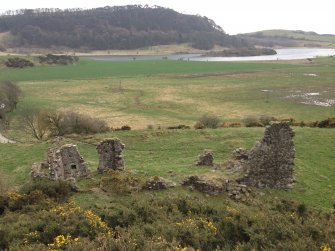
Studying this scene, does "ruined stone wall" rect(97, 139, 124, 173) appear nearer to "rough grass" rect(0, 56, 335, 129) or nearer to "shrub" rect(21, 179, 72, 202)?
"shrub" rect(21, 179, 72, 202)

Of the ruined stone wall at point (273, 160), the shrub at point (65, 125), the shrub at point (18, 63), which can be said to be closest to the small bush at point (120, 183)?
the ruined stone wall at point (273, 160)

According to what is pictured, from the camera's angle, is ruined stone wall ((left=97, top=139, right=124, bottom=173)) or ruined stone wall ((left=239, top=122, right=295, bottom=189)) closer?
ruined stone wall ((left=239, top=122, right=295, bottom=189))

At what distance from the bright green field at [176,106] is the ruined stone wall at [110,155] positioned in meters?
2.05

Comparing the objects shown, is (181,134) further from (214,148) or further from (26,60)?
(26,60)

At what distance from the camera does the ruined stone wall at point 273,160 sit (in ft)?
77.6

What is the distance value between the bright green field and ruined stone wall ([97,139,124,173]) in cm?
205

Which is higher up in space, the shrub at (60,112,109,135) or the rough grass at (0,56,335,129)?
the shrub at (60,112,109,135)

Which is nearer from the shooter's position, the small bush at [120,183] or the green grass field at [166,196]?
the green grass field at [166,196]

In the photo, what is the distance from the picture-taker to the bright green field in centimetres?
3045

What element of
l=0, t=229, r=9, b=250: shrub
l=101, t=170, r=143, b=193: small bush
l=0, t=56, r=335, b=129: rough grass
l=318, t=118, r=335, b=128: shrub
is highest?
l=0, t=229, r=9, b=250: shrub

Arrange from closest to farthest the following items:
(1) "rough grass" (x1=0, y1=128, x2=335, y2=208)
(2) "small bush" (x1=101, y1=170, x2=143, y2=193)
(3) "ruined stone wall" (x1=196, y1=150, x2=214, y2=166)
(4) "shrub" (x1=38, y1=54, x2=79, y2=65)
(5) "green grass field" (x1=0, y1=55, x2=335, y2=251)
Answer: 1. (5) "green grass field" (x1=0, y1=55, x2=335, y2=251)
2. (2) "small bush" (x1=101, y1=170, x2=143, y2=193)
3. (1) "rough grass" (x1=0, y1=128, x2=335, y2=208)
4. (3) "ruined stone wall" (x1=196, y1=150, x2=214, y2=166)
5. (4) "shrub" (x1=38, y1=54, x2=79, y2=65)

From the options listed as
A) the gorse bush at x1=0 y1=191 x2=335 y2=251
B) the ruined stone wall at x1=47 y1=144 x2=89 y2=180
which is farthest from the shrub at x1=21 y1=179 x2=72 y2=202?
the ruined stone wall at x1=47 y1=144 x2=89 y2=180

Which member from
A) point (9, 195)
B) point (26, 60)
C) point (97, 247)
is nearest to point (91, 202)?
point (9, 195)

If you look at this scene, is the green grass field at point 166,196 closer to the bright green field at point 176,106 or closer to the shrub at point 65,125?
the bright green field at point 176,106
